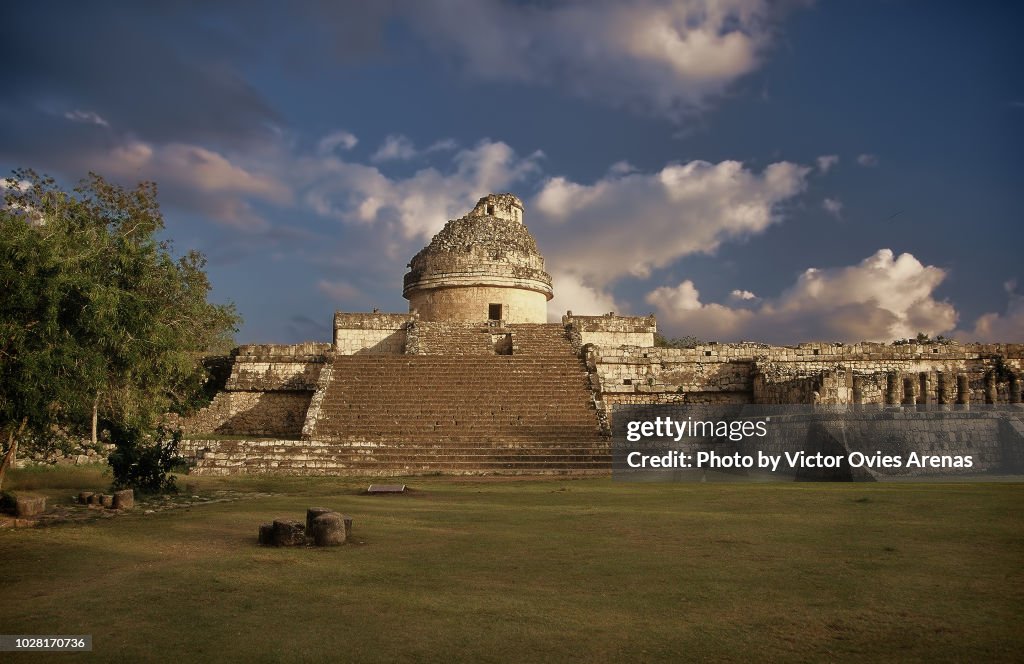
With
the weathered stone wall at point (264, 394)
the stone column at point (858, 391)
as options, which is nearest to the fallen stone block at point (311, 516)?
the stone column at point (858, 391)

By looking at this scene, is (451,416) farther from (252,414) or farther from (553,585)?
(553,585)

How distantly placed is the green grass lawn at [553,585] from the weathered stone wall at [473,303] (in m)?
17.1

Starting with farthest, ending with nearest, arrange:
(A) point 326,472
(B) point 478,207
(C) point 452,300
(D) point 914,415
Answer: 1. (B) point 478,207
2. (C) point 452,300
3. (A) point 326,472
4. (D) point 914,415

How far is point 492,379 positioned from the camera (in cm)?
1939

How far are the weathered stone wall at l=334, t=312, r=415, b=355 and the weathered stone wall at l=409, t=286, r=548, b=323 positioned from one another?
7.12 ft

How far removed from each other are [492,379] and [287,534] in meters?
12.7

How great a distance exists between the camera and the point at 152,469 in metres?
11.0

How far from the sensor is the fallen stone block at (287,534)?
6797 millimetres

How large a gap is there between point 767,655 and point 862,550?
9.09ft

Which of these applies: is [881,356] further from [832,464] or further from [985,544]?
[985,544]

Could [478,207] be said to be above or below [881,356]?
above

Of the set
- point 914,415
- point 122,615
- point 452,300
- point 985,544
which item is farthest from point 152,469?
point 452,300

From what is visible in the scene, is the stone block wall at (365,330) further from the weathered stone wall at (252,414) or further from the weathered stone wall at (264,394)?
the weathered stone wall at (252,414)

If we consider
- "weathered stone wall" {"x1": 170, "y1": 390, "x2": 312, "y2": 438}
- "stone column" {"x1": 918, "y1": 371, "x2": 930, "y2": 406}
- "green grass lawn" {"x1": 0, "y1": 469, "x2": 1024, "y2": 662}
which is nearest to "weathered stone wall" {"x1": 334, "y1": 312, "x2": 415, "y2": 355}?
"weathered stone wall" {"x1": 170, "y1": 390, "x2": 312, "y2": 438}
